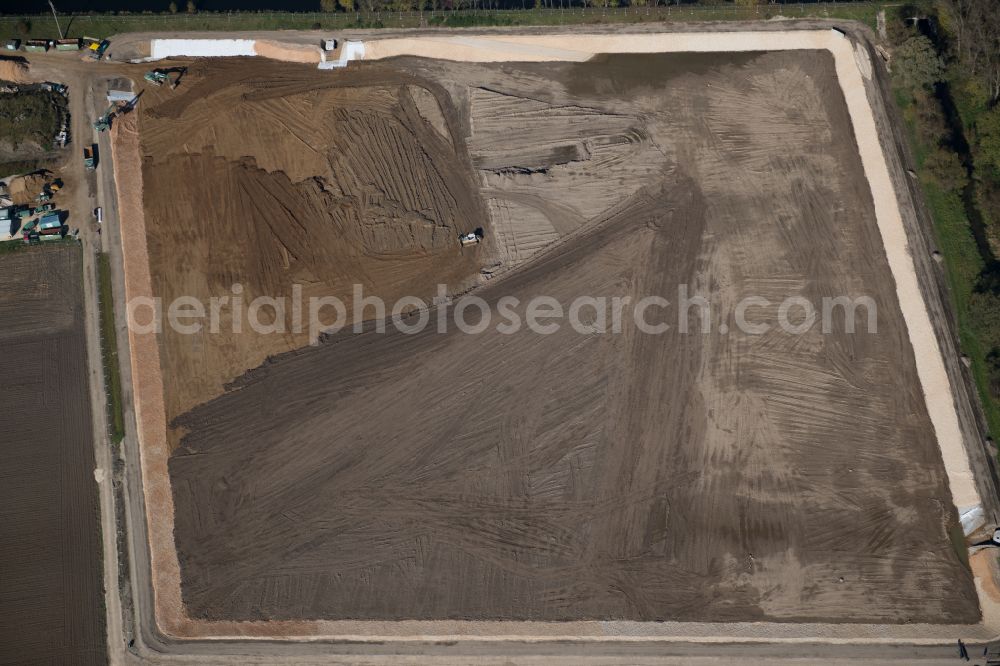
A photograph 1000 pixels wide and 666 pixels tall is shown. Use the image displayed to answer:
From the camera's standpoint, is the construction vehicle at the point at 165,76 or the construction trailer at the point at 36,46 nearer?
the construction vehicle at the point at 165,76

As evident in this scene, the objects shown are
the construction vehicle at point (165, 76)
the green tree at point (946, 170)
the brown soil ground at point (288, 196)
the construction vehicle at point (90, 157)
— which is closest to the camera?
the green tree at point (946, 170)

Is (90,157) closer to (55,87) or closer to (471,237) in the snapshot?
(55,87)

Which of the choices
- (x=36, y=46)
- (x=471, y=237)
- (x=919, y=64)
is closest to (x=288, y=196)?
(x=471, y=237)

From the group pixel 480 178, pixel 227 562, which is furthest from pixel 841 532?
pixel 227 562

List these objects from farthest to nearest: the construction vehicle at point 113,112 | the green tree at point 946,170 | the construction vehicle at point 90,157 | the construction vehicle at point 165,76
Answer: the construction vehicle at point 165,76
the construction vehicle at point 113,112
the construction vehicle at point 90,157
the green tree at point 946,170

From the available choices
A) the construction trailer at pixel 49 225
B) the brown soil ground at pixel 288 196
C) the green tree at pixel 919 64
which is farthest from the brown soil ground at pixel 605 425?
the construction trailer at pixel 49 225

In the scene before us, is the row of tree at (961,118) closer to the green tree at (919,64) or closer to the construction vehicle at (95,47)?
the green tree at (919,64)

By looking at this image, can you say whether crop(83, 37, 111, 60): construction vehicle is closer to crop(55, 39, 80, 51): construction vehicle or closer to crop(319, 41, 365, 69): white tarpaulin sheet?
crop(55, 39, 80, 51): construction vehicle
